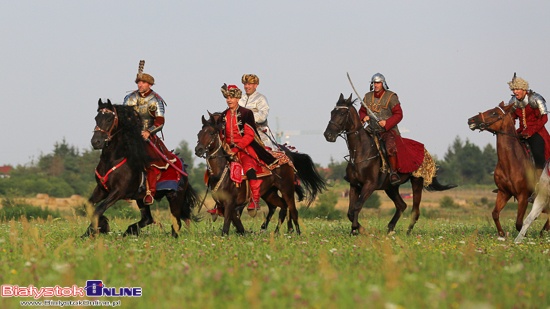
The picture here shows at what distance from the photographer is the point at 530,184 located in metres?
9.59

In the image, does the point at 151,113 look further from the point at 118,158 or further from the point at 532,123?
the point at 532,123

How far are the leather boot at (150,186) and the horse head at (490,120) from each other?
20.8 feet

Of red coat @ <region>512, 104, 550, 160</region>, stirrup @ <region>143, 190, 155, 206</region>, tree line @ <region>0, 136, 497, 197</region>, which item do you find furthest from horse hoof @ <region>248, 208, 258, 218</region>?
tree line @ <region>0, 136, 497, 197</region>

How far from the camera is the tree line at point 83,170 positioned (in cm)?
5597

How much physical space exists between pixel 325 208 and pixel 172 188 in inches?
595

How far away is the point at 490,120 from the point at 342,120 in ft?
9.62

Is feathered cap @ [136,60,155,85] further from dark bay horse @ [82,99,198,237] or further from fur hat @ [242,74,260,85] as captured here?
fur hat @ [242,74,260,85]

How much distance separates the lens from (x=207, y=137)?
8.86 metres

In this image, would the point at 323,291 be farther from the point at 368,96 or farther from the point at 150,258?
the point at 368,96

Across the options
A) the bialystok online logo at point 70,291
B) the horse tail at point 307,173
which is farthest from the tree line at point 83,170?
the bialystok online logo at point 70,291

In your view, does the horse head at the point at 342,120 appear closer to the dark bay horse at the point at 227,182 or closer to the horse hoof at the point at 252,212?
the dark bay horse at the point at 227,182

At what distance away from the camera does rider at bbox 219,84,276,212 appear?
9.44 m

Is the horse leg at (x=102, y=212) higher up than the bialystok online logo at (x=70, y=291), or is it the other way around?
the horse leg at (x=102, y=212)

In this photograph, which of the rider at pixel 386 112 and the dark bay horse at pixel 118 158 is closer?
the dark bay horse at pixel 118 158
